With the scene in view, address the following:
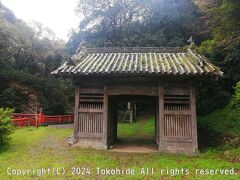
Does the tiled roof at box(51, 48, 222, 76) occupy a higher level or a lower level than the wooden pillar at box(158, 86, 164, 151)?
higher

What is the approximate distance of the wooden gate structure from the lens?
1229 centimetres

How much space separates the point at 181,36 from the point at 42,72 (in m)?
21.6

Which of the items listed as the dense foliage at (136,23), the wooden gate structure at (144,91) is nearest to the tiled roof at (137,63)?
the wooden gate structure at (144,91)

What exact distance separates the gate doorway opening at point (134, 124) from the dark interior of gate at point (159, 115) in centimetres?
113

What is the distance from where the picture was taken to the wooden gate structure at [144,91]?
40.3ft

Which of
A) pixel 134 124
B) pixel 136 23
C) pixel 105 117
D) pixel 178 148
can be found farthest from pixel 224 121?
pixel 136 23

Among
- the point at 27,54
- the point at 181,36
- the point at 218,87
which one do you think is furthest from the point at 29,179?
the point at 27,54

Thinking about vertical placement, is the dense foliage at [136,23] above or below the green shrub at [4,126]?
above

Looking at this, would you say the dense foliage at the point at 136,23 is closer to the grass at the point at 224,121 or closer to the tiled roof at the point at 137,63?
the grass at the point at 224,121

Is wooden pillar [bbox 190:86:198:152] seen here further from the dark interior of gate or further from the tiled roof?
the tiled roof

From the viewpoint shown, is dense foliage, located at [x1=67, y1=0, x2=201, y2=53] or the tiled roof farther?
dense foliage, located at [x1=67, y1=0, x2=201, y2=53]

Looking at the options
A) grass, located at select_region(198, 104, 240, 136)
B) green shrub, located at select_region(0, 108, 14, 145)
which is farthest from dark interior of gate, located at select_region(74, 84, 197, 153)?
grass, located at select_region(198, 104, 240, 136)

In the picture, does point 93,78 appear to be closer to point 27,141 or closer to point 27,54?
point 27,141

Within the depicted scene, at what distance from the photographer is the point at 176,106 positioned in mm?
12852
